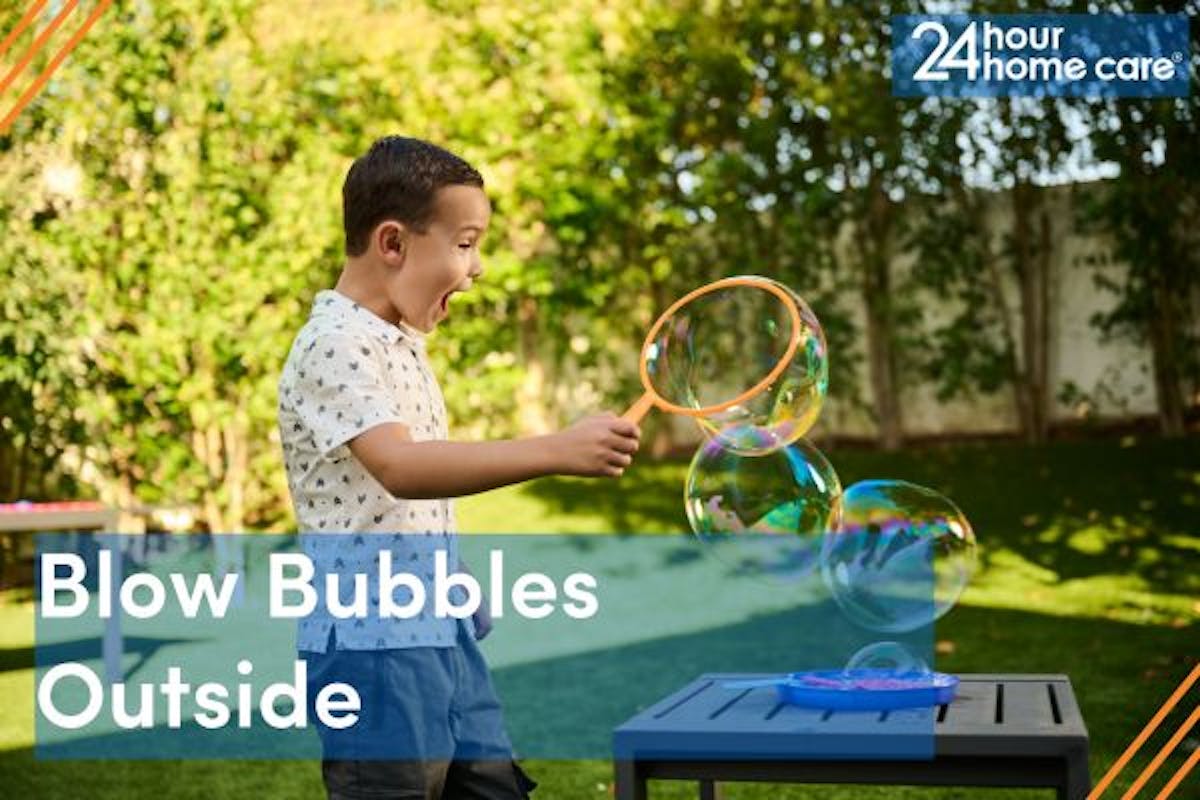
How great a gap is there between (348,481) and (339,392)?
13cm

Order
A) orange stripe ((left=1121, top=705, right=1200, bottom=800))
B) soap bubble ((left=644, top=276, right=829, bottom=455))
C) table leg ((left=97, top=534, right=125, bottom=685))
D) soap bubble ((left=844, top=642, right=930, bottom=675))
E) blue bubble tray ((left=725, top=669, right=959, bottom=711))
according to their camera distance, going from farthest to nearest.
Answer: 1. table leg ((left=97, top=534, right=125, bottom=685))
2. orange stripe ((left=1121, top=705, right=1200, bottom=800))
3. soap bubble ((left=844, top=642, right=930, bottom=675))
4. soap bubble ((left=644, top=276, right=829, bottom=455))
5. blue bubble tray ((left=725, top=669, right=959, bottom=711))

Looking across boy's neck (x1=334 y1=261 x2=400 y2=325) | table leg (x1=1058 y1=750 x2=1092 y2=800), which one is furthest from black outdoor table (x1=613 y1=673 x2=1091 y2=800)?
boy's neck (x1=334 y1=261 x2=400 y2=325)

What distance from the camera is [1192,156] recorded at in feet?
24.6

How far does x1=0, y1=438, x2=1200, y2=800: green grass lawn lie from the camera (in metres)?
4.74

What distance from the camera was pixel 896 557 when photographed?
9.59 ft

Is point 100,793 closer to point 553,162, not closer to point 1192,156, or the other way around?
point 1192,156

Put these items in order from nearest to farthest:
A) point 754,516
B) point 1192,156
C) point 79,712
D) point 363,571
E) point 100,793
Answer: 1. point 363,571
2. point 754,516
3. point 100,793
4. point 79,712
5. point 1192,156

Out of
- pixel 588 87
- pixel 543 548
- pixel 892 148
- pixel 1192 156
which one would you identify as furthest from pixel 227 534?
pixel 1192 156

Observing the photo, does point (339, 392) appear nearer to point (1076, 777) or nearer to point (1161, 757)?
point (1076, 777)

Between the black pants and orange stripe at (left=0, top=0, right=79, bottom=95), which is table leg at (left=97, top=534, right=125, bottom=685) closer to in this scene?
orange stripe at (left=0, top=0, right=79, bottom=95)

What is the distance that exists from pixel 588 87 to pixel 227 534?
11.8 ft

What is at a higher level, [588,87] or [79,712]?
[588,87]

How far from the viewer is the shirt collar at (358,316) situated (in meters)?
2.26

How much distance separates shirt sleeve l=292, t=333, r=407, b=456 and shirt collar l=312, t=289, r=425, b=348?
53mm
